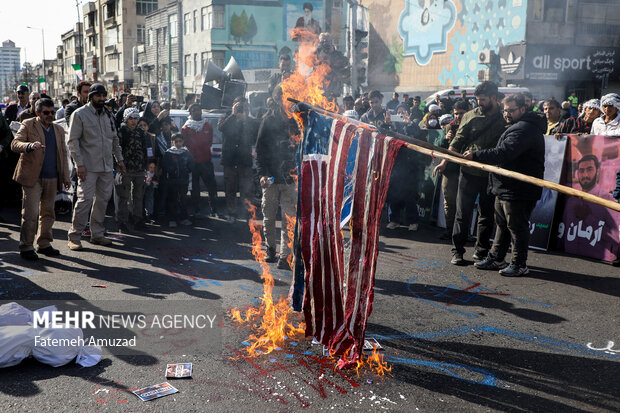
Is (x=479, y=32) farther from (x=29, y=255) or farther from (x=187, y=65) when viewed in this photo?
(x=187, y=65)

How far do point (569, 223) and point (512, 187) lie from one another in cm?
209

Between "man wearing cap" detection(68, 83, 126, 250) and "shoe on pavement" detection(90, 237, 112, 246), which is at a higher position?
"man wearing cap" detection(68, 83, 126, 250)

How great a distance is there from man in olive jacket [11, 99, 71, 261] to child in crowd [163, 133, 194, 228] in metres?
2.42

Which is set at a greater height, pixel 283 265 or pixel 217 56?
pixel 217 56

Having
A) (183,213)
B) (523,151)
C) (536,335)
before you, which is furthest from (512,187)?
(183,213)

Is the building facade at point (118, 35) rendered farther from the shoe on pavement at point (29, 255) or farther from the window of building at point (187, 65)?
the shoe on pavement at point (29, 255)

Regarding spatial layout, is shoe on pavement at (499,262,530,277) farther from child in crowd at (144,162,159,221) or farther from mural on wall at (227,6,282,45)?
mural on wall at (227,6,282,45)

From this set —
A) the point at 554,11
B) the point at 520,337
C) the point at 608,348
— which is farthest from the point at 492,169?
the point at 554,11

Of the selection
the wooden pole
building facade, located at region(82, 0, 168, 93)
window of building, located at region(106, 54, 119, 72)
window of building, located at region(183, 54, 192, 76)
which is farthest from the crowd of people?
window of building, located at region(106, 54, 119, 72)

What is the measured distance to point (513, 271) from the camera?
7094 mm

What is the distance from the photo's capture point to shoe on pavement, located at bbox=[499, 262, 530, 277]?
7094 mm

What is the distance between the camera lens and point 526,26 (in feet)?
76.3

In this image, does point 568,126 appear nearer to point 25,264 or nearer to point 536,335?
point 536,335

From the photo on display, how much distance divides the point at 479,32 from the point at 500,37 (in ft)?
5.00
